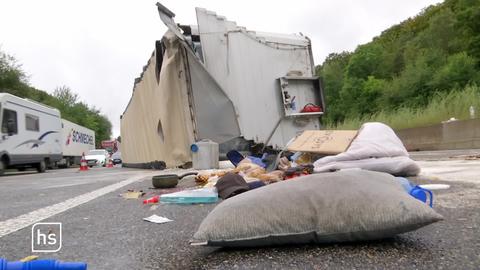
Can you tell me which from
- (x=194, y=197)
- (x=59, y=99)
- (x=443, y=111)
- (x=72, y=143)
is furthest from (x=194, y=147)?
(x=59, y=99)

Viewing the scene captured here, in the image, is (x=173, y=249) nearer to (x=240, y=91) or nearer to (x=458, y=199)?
(x=458, y=199)

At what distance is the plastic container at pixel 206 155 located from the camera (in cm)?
763

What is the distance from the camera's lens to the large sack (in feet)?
5.36

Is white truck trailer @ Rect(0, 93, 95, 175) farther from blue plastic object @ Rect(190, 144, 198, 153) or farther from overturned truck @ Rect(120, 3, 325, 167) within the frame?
blue plastic object @ Rect(190, 144, 198, 153)

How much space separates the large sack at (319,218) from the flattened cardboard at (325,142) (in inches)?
107

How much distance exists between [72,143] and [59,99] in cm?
3581

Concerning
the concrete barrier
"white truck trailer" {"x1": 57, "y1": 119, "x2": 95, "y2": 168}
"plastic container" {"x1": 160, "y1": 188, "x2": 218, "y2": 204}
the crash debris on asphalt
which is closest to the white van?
"white truck trailer" {"x1": 57, "y1": 119, "x2": 95, "y2": 168}

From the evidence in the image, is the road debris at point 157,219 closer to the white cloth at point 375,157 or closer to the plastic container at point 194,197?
the plastic container at point 194,197

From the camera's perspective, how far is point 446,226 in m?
1.97

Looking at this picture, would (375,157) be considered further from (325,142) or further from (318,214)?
(318,214)

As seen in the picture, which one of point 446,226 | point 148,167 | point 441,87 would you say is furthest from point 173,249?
point 441,87

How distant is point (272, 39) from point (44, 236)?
22.2 ft

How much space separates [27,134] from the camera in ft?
51.5

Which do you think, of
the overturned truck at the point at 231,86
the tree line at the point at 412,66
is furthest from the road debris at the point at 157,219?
the tree line at the point at 412,66
